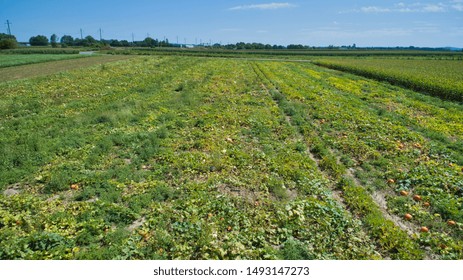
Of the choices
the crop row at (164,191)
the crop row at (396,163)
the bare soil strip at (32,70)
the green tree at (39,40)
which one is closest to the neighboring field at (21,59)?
the bare soil strip at (32,70)

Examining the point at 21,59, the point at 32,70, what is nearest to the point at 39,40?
the point at 21,59

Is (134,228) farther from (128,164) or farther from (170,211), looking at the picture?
(128,164)

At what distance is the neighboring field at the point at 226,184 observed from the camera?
16.7ft

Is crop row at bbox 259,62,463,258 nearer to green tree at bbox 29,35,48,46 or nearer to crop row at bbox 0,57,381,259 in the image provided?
crop row at bbox 0,57,381,259

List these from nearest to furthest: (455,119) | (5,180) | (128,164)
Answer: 1. (5,180)
2. (128,164)
3. (455,119)

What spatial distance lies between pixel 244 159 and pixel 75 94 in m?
15.4

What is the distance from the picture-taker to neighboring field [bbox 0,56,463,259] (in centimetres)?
510

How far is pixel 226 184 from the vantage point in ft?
24.0

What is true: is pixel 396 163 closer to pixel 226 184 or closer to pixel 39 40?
pixel 226 184

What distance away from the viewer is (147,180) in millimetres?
7309

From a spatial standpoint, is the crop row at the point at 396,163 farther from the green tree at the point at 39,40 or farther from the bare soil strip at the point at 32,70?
the green tree at the point at 39,40

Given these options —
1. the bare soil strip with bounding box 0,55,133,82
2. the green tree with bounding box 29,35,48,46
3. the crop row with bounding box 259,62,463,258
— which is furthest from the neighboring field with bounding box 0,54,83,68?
the green tree with bounding box 29,35,48,46

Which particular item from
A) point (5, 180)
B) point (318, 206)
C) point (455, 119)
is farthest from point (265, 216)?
point (455, 119)
